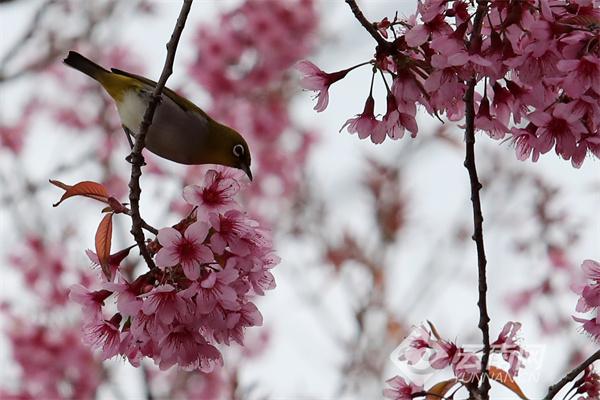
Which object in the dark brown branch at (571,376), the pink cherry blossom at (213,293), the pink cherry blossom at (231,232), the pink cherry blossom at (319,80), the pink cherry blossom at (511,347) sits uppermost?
the pink cherry blossom at (319,80)

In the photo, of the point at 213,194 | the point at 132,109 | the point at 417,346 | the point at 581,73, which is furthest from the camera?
the point at 132,109

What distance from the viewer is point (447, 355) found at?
2201 millimetres

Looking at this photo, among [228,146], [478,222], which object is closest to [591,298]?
[478,222]

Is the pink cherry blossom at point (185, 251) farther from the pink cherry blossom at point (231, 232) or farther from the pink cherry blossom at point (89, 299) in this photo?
the pink cherry blossom at point (89, 299)

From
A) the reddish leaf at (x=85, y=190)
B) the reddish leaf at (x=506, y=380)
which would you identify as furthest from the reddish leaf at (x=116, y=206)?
the reddish leaf at (x=506, y=380)

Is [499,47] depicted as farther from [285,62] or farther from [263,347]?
[263,347]

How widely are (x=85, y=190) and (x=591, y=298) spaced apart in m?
1.23

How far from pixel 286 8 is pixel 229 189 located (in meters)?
6.85

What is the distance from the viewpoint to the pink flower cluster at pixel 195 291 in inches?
75.6

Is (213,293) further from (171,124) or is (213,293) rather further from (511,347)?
(171,124)

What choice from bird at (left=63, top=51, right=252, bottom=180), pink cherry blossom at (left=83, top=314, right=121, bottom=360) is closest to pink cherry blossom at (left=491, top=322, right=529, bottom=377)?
pink cherry blossom at (left=83, top=314, right=121, bottom=360)

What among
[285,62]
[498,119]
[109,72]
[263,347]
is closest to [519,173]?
[285,62]

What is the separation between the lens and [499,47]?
1918 mm

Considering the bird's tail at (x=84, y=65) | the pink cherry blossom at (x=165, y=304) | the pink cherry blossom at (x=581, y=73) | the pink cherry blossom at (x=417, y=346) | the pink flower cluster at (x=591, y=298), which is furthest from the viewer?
the bird's tail at (x=84, y=65)
